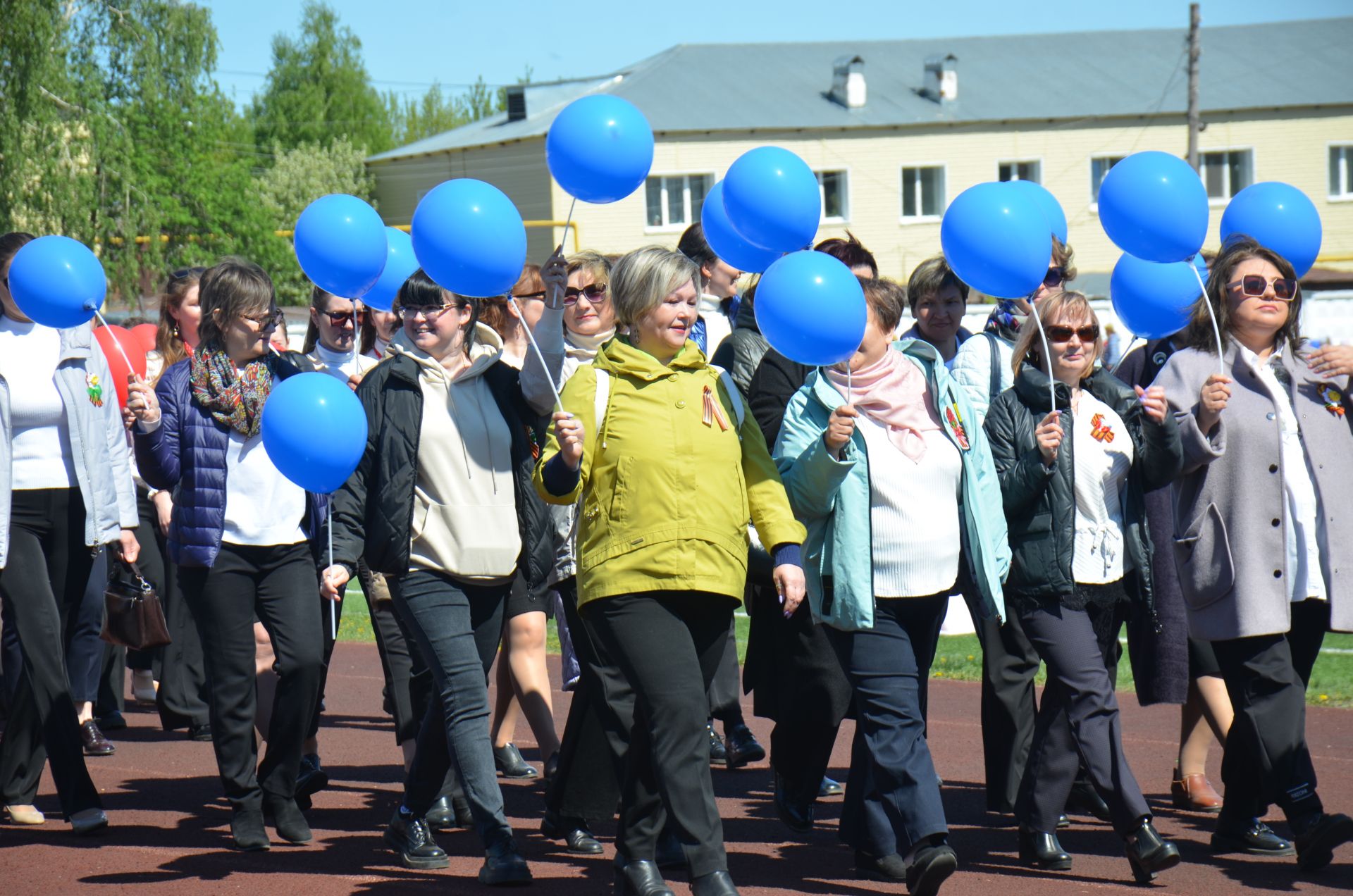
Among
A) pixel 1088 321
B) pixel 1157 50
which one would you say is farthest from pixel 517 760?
pixel 1157 50

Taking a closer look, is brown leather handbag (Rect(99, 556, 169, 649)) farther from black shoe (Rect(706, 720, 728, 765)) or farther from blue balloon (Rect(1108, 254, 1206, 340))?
blue balloon (Rect(1108, 254, 1206, 340))

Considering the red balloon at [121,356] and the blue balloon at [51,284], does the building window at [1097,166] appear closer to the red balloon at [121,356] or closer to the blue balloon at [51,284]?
the red balloon at [121,356]

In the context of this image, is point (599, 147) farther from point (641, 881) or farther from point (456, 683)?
point (641, 881)

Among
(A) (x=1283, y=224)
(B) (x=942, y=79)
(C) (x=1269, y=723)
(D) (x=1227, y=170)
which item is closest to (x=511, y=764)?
(C) (x=1269, y=723)

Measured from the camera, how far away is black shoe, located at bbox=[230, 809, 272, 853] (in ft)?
20.0

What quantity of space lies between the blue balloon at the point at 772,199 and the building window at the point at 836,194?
44.2 m

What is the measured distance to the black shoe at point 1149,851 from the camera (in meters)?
5.36

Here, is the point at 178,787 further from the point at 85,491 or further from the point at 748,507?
the point at 748,507

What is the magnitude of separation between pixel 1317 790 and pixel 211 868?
15.3ft

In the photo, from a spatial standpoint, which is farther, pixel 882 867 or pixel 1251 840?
pixel 1251 840

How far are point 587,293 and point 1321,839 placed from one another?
3.50 m

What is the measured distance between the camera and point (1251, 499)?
18.9 ft

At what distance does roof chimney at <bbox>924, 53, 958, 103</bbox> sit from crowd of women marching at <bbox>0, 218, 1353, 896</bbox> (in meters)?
46.0

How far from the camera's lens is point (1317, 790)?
7.03 metres
